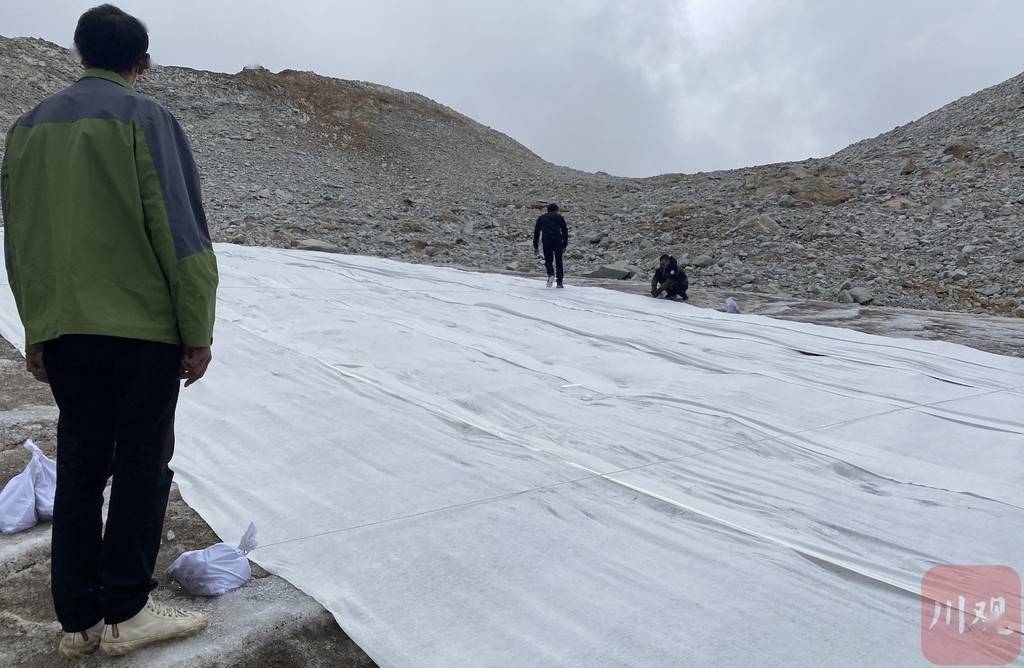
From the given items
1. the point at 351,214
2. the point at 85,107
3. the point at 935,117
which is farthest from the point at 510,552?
the point at 935,117

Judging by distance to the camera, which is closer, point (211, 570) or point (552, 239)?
point (211, 570)

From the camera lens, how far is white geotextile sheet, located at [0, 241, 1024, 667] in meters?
2.01

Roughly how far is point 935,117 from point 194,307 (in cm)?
2699

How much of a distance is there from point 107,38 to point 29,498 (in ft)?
5.14

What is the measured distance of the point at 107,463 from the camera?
1798 millimetres

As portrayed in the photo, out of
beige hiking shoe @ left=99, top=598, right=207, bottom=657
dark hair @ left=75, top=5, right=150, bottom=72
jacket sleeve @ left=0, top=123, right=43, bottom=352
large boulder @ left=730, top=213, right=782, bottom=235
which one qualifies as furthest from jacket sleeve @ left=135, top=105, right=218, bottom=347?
large boulder @ left=730, top=213, right=782, bottom=235

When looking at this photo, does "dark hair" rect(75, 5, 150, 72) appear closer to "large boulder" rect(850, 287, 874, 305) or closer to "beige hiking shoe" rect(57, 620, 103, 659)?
"beige hiking shoe" rect(57, 620, 103, 659)

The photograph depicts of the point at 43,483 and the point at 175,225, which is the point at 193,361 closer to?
the point at 175,225

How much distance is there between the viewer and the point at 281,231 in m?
16.6

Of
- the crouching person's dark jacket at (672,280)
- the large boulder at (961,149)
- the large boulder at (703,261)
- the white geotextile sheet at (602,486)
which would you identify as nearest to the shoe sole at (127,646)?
the white geotextile sheet at (602,486)

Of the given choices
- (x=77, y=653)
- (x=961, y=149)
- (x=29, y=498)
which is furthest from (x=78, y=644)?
(x=961, y=149)

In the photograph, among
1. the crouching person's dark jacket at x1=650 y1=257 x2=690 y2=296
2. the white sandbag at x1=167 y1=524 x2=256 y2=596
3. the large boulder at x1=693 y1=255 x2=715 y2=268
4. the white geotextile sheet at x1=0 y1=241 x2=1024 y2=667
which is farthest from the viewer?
the large boulder at x1=693 y1=255 x2=715 y2=268

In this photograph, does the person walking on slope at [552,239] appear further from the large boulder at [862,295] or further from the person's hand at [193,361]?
the person's hand at [193,361]

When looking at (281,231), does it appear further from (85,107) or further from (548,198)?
(85,107)
